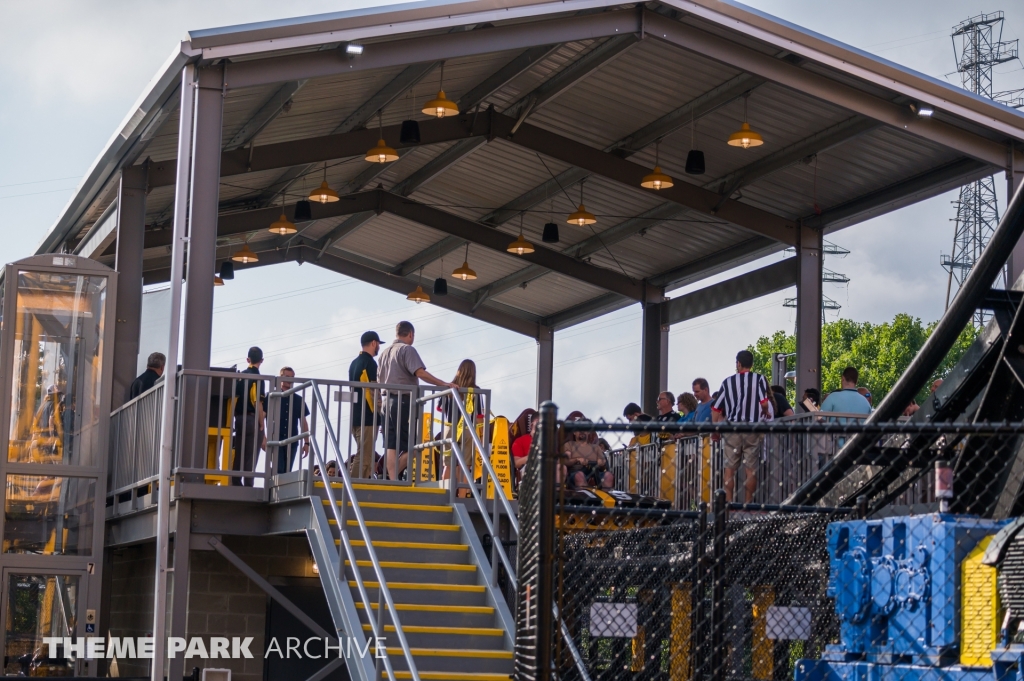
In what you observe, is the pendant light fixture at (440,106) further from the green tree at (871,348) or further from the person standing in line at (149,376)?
the green tree at (871,348)

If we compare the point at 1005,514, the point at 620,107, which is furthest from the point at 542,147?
the point at 1005,514

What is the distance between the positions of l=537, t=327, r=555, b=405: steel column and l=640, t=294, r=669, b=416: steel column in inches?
124

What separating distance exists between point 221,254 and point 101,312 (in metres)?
11.9

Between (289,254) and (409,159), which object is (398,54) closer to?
(409,159)

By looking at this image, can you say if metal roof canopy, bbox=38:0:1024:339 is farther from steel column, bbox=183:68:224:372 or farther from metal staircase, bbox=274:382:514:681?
metal staircase, bbox=274:382:514:681

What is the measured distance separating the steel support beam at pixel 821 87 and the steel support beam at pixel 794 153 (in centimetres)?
143

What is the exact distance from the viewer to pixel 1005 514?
6.34m

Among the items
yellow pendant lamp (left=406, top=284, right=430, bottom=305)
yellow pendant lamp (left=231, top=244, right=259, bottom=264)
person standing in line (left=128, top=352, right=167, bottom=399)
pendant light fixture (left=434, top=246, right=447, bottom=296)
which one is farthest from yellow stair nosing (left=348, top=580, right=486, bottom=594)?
pendant light fixture (left=434, top=246, right=447, bottom=296)

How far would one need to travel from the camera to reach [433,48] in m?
14.8

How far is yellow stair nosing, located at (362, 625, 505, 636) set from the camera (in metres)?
11.0

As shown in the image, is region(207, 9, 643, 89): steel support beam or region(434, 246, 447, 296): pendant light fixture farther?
region(434, 246, 447, 296): pendant light fixture

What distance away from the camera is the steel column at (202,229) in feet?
44.4

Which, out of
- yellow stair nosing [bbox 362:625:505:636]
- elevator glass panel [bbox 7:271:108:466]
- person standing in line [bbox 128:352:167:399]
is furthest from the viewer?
person standing in line [bbox 128:352:167:399]

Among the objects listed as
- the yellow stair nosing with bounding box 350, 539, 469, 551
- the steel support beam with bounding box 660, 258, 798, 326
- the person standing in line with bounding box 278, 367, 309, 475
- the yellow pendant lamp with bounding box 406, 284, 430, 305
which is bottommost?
the yellow stair nosing with bounding box 350, 539, 469, 551
